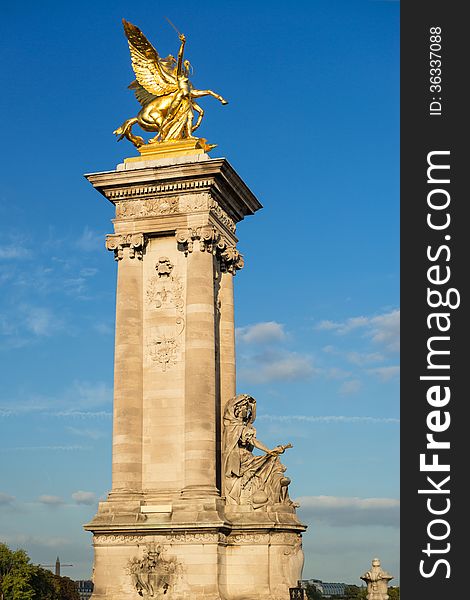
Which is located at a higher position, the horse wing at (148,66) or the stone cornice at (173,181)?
the horse wing at (148,66)

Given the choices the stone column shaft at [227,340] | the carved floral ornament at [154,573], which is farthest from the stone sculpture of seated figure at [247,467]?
the carved floral ornament at [154,573]

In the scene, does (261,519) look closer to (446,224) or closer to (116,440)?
(116,440)

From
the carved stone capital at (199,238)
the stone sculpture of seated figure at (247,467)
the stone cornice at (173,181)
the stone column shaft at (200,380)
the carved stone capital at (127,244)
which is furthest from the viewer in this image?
the carved stone capital at (127,244)

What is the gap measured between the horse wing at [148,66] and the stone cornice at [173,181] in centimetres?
354

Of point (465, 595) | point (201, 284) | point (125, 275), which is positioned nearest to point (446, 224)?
point (465, 595)

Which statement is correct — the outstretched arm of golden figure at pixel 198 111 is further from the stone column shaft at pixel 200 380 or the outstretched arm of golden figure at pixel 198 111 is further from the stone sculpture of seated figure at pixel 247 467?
the stone sculpture of seated figure at pixel 247 467

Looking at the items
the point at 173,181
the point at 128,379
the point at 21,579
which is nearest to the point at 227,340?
the point at 128,379

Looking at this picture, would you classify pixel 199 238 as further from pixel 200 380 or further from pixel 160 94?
pixel 160 94

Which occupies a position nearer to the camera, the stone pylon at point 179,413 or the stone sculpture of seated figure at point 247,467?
the stone pylon at point 179,413

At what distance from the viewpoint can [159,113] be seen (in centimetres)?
3366

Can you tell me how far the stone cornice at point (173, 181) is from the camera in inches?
1236

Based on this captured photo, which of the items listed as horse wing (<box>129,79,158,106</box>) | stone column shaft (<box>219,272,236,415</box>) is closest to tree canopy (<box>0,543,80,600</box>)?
stone column shaft (<box>219,272,236,415</box>)

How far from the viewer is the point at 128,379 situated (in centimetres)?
3111

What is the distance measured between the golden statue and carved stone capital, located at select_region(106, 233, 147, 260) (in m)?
3.45
